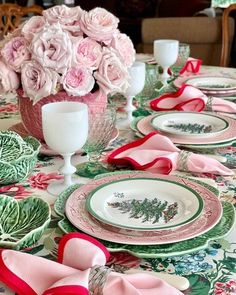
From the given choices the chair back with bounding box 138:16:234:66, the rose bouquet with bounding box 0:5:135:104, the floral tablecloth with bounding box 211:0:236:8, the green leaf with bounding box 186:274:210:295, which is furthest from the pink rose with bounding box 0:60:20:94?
the floral tablecloth with bounding box 211:0:236:8

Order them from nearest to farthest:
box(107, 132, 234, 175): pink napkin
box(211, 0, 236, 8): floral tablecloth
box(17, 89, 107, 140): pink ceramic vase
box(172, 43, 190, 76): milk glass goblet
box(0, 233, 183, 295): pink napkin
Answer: box(0, 233, 183, 295): pink napkin
box(107, 132, 234, 175): pink napkin
box(17, 89, 107, 140): pink ceramic vase
box(172, 43, 190, 76): milk glass goblet
box(211, 0, 236, 8): floral tablecloth

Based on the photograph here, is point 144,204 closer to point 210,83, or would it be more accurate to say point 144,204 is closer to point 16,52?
point 16,52

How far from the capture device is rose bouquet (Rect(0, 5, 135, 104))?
1021mm

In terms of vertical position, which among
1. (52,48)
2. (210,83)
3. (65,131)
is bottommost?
(210,83)

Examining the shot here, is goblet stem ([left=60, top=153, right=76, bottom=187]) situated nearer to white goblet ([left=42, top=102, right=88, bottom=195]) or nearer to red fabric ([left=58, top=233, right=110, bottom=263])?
white goblet ([left=42, top=102, right=88, bottom=195])

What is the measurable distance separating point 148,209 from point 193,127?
45 centimetres

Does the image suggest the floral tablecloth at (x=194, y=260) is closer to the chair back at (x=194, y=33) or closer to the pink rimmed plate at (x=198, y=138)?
the pink rimmed plate at (x=198, y=138)

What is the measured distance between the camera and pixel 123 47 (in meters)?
1.12

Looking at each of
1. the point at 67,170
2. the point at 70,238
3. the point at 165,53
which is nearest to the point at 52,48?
the point at 67,170

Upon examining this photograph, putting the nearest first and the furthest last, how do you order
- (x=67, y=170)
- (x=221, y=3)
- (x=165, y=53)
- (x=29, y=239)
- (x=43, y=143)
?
1. (x=29, y=239)
2. (x=67, y=170)
3. (x=43, y=143)
4. (x=165, y=53)
5. (x=221, y=3)

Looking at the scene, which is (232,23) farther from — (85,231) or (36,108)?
(85,231)

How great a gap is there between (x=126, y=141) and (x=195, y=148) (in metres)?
0.17

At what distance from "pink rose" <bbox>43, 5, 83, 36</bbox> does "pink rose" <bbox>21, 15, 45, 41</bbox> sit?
0.05 ft

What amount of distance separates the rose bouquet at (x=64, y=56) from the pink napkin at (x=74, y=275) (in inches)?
17.9
